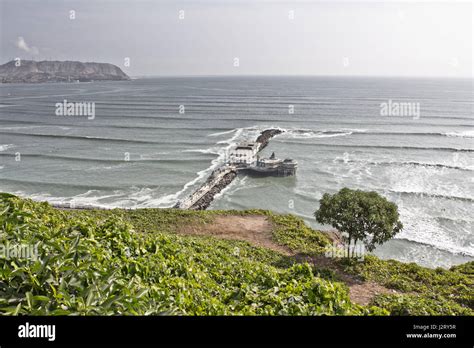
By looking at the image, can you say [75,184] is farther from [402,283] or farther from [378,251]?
[402,283]

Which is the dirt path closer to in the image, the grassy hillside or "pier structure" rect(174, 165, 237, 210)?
the grassy hillside

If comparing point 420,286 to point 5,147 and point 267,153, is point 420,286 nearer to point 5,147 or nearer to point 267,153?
point 267,153

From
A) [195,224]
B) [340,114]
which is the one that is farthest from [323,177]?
[340,114]

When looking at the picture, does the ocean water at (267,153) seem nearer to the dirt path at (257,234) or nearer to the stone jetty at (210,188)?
the stone jetty at (210,188)
